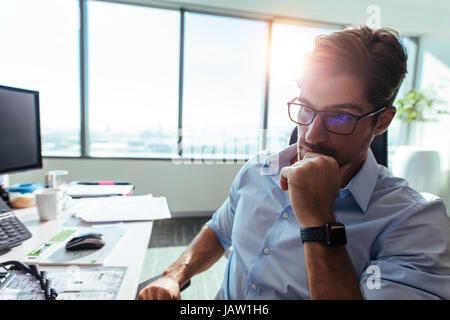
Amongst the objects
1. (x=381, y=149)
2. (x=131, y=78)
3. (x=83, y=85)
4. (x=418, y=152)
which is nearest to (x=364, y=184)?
(x=381, y=149)

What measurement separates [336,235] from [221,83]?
253 centimetres

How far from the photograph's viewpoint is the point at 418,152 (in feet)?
7.19

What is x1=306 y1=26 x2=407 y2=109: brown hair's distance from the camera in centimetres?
50

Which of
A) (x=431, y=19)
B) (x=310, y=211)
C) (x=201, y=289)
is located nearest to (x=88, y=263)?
(x=310, y=211)

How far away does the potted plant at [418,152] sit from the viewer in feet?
6.90

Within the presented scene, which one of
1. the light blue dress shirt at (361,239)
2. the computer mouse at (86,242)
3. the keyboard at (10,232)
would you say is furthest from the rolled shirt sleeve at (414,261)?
the keyboard at (10,232)

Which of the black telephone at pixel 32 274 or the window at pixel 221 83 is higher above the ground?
the window at pixel 221 83

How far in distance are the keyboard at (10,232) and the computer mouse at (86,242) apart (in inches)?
5.4

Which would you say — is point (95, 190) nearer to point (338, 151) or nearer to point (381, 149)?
point (338, 151)

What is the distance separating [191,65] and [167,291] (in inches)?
97.2

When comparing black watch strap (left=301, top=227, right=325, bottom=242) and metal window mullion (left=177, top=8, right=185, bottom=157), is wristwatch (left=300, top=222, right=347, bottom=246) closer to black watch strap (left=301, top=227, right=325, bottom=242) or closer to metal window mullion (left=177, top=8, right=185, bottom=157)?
black watch strap (left=301, top=227, right=325, bottom=242)

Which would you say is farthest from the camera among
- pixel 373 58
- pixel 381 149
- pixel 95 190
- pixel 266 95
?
pixel 266 95

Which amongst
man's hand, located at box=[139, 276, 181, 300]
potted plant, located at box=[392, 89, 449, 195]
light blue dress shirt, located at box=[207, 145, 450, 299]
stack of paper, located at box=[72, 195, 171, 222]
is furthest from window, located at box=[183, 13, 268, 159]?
man's hand, located at box=[139, 276, 181, 300]

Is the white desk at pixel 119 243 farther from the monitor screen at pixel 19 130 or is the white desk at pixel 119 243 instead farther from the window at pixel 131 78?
the window at pixel 131 78
